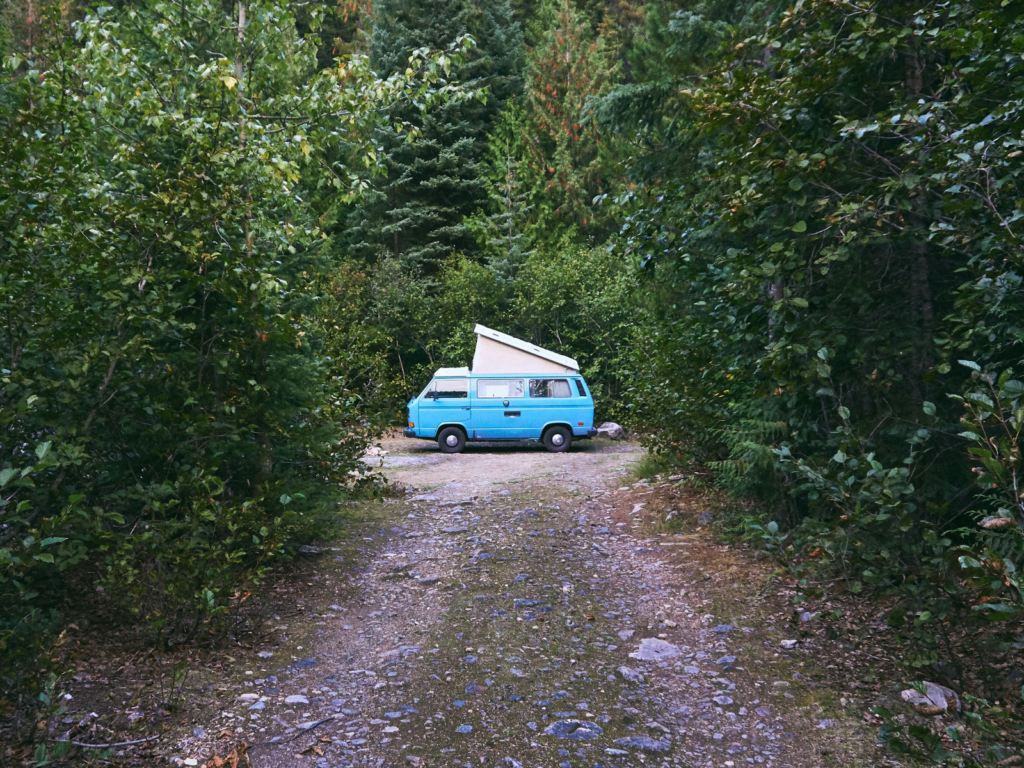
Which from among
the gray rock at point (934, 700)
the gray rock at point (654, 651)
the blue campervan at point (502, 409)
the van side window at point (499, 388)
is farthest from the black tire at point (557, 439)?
the gray rock at point (934, 700)

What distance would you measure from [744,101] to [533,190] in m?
23.7

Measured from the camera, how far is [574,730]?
3602 millimetres

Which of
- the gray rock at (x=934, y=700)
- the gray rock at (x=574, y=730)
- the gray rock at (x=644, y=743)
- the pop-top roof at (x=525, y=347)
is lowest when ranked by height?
the gray rock at (x=644, y=743)

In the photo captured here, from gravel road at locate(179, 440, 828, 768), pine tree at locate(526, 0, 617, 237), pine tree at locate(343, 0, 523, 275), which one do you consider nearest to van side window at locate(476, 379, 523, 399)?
gravel road at locate(179, 440, 828, 768)

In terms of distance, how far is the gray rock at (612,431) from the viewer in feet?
61.2

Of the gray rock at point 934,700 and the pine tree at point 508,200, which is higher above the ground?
the pine tree at point 508,200

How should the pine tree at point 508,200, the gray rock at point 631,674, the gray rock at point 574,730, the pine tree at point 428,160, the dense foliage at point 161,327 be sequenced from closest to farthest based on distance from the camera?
the gray rock at point 574,730 < the dense foliage at point 161,327 < the gray rock at point 631,674 < the pine tree at point 508,200 < the pine tree at point 428,160

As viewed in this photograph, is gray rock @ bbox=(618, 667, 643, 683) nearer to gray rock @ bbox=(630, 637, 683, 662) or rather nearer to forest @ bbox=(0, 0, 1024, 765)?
gray rock @ bbox=(630, 637, 683, 662)

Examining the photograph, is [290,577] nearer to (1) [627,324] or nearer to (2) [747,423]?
(2) [747,423]

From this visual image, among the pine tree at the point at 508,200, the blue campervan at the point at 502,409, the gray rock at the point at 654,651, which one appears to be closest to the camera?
A: the gray rock at the point at 654,651

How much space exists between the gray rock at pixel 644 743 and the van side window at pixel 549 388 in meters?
13.2

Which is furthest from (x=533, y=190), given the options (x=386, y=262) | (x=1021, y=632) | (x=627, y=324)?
(x=1021, y=632)

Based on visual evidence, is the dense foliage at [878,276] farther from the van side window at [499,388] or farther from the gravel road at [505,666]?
the van side window at [499,388]

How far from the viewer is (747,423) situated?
616 centimetres
